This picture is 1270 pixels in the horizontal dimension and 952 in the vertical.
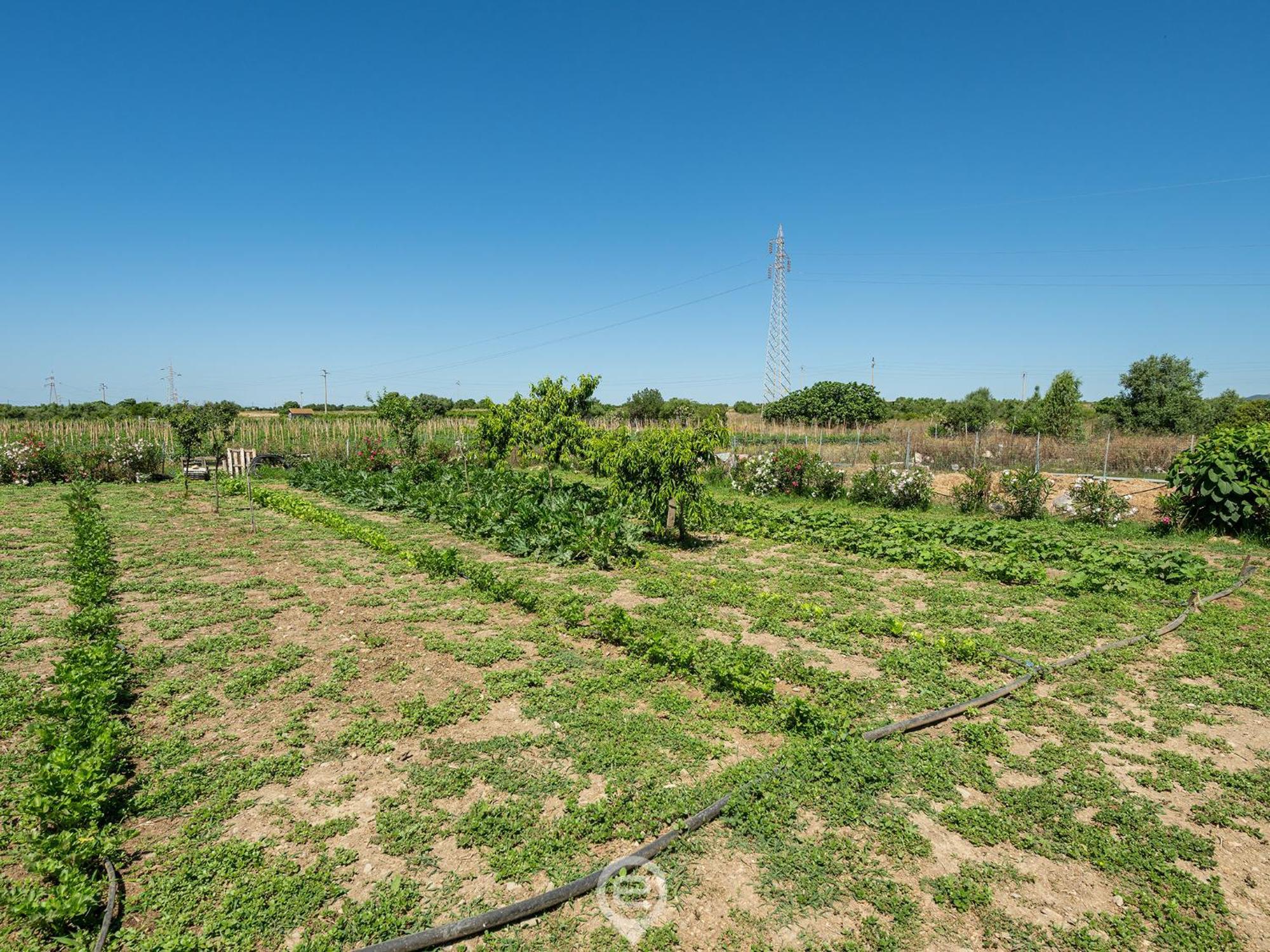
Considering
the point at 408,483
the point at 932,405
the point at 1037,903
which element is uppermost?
the point at 932,405

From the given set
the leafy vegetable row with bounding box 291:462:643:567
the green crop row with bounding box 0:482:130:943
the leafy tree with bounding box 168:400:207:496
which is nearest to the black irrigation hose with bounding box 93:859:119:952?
the green crop row with bounding box 0:482:130:943

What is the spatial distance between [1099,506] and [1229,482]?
204cm

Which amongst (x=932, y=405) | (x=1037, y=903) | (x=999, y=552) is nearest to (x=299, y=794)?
(x=1037, y=903)

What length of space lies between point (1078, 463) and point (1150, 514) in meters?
8.29

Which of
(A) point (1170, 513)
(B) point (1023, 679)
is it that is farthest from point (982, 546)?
(B) point (1023, 679)

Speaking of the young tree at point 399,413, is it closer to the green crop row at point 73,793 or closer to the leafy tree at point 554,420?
the leafy tree at point 554,420

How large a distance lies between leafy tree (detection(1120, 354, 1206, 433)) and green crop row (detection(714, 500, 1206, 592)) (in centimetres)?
2298

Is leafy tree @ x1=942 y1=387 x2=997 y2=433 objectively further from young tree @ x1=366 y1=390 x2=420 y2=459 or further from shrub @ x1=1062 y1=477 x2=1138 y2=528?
young tree @ x1=366 y1=390 x2=420 y2=459

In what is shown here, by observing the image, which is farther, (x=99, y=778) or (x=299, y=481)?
(x=299, y=481)

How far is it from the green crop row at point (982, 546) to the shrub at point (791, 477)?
95.4 inches

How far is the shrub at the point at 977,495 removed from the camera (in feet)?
46.8

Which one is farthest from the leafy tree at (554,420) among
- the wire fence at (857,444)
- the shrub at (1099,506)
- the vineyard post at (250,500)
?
the shrub at (1099,506)

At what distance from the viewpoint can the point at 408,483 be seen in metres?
15.5

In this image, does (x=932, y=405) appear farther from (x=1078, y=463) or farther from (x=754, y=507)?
(x=754, y=507)
